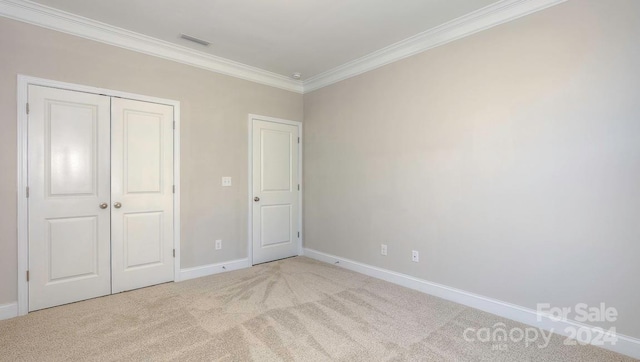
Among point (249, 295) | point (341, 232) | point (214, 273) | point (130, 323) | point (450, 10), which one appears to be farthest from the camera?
point (341, 232)

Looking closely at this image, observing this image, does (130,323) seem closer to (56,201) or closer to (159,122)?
(56,201)

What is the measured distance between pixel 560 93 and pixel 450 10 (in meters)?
1.15

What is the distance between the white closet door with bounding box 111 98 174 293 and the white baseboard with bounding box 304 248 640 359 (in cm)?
235

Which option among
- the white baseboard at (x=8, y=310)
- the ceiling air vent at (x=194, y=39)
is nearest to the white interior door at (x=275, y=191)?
the ceiling air vent at (x=194, y=39)

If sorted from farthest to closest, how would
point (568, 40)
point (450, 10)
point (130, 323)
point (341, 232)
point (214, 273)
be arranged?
point (341, 232), point (214, 273), point (450, 10), point (130, 323), point (568, 40)

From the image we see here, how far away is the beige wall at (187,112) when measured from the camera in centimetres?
255

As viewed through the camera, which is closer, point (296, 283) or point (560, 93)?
point (560, 93)

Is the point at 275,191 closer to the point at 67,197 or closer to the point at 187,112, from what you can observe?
the point at 187,112

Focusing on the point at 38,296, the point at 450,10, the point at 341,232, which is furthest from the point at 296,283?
the point at 450,10

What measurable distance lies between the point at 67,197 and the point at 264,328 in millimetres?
2269

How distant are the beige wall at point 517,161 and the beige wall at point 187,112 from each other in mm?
1590

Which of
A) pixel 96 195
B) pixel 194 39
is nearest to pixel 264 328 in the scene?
pixel 96 195

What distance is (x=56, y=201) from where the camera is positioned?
2771 mm

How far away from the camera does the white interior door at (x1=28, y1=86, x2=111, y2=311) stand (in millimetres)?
2678
